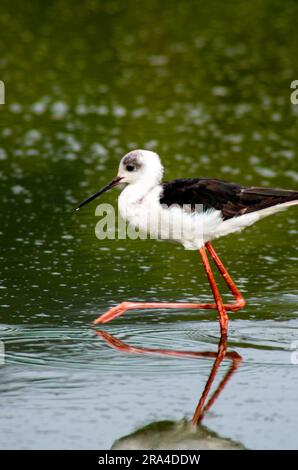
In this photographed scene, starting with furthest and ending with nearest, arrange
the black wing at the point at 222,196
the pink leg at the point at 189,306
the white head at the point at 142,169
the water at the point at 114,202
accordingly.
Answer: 1. the white head at the point at 142,169
2. the black wing at the point at 222,196
3. the pink leg at the point at 189,306
4. the water at the point at 114,202

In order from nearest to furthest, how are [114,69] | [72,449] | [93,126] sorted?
[72,449], [93,126], [114,69]

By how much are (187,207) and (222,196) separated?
0.34 m

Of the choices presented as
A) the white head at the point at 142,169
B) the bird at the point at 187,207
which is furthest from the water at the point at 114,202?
the white head at the point at 142,169

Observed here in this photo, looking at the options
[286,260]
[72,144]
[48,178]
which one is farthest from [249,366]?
[72,144]

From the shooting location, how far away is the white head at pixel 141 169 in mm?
8922

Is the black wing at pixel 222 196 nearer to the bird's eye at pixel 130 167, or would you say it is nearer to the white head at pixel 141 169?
the white head at pixel 141 169

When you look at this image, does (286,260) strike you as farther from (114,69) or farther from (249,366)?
(114,69)

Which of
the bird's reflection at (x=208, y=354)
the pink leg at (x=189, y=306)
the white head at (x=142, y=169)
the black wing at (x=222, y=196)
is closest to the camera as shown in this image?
the bird's reflection at (x=208, y=354)

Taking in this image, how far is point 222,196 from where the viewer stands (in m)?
8.84

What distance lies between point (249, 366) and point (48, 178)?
658 cm

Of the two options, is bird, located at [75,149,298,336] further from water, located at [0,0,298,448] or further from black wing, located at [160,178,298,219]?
water, located at [0,0,298,448]

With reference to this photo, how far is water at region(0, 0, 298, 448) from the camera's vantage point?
7.12 m

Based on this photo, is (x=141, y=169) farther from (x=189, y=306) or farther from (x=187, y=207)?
(x=189, y=306)

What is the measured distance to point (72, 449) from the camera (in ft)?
20.7
